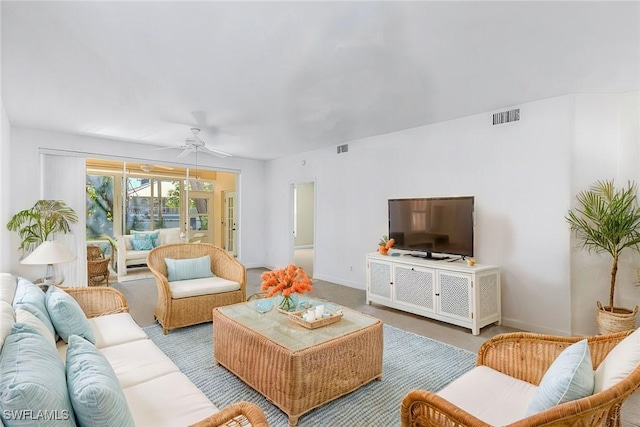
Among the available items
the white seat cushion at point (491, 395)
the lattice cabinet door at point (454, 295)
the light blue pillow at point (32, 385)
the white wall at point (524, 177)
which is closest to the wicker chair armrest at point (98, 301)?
the light blue pillow at point (32, 385)

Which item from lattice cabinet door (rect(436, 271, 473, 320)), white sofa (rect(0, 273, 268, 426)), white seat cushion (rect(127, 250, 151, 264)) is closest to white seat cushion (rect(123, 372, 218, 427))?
white sofa (rect(0, 273, 268, 426))

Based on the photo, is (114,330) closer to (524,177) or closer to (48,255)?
(48,255)

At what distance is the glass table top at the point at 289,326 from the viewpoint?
217 cm

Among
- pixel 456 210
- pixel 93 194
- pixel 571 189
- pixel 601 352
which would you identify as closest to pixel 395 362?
pixel 601 352

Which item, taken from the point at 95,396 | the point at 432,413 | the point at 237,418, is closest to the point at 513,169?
the point at 432,413

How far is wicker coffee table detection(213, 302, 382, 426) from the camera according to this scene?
2010 millimetres

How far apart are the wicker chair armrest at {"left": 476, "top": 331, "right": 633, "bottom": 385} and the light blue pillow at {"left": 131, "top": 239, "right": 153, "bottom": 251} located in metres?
6.73

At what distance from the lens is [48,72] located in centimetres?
282

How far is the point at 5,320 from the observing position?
1457 mm

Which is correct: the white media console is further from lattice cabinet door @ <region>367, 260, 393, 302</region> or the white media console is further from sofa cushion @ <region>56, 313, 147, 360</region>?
sofa cushion @ <region>56, 313, 147, 360</region>

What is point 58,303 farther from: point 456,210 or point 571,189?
point 571,189

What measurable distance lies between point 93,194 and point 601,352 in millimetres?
7507

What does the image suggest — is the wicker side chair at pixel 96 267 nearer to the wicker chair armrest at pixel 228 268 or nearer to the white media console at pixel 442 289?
the wicker chair armrest at pixel 228 268

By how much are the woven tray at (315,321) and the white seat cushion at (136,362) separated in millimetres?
888
